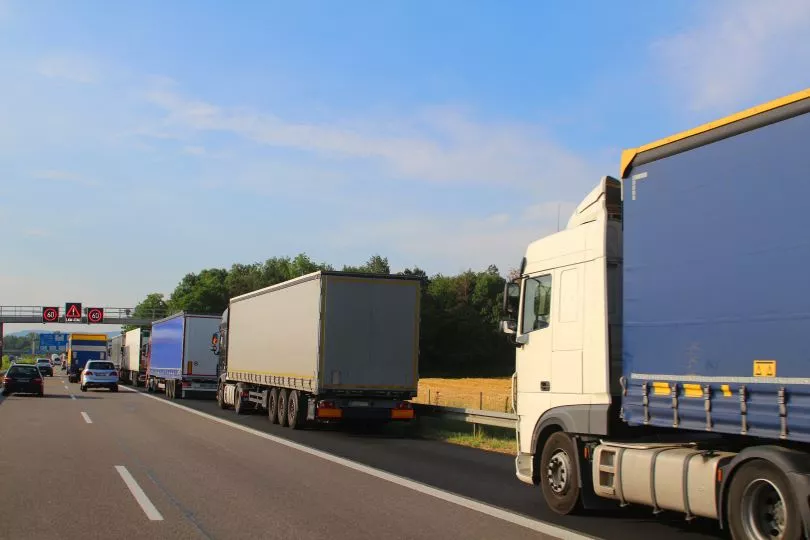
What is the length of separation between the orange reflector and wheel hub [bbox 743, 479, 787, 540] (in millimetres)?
13356

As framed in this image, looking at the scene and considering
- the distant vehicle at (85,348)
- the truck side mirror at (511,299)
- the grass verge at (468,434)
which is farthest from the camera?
the distant vehicle at (85,348)

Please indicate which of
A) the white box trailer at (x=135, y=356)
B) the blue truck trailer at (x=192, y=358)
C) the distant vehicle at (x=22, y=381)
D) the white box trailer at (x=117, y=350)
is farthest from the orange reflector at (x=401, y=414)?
the white box trailer at (x=117, y=350)

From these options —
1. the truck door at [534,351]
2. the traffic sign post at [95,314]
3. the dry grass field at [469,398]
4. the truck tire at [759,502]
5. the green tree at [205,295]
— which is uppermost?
the green tree at [205,295]

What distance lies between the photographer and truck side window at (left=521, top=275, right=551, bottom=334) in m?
9.68

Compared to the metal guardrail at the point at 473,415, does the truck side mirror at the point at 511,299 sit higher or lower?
higher

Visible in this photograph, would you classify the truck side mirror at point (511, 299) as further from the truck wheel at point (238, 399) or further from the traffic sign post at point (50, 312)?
the traffic sign post at point (50, 312)

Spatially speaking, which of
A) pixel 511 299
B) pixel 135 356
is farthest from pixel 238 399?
pixel 135 356

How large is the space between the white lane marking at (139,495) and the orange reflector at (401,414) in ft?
26.9

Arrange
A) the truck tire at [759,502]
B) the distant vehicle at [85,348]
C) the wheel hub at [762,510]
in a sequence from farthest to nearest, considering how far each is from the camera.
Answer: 1. the distant vehicle at [85,348]
2. the wheel hub at [762,510]
3. the truck tire at [759,502]

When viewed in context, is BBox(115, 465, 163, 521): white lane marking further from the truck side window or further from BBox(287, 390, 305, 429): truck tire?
BBox(287, 390, 305, 429): truck tire

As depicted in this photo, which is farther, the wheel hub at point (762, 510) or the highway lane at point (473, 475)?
the highway lane at point (473, 475)

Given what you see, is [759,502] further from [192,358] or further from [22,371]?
[22,371]

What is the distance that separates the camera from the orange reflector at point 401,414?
63.9 ft

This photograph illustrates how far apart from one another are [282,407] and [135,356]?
32784 millimetres
